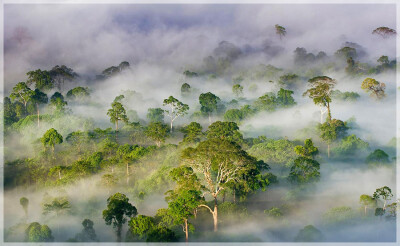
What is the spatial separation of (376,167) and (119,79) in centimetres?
8341

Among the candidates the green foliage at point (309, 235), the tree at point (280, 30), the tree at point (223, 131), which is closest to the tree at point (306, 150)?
the tree at point (223, 131)

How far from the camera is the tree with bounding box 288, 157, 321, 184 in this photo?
48562 millimetres

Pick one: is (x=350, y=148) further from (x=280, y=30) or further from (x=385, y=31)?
(x=280, y=30)

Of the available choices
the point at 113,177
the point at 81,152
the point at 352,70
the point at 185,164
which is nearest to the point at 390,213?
the point at 185,164

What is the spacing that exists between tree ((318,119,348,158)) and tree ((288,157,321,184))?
1563 centimetres

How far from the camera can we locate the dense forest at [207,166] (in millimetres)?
40375

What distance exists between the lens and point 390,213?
4306 centimetres

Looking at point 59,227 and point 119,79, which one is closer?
point 59,227

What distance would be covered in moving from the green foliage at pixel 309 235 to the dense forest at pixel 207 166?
11 centimetres

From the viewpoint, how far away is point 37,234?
40250 mm

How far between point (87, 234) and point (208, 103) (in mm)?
47899

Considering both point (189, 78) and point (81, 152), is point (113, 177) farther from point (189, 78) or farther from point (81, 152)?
point (189, 78)

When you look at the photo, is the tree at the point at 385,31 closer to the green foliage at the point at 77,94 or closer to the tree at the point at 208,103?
the tree at the point at 208,103

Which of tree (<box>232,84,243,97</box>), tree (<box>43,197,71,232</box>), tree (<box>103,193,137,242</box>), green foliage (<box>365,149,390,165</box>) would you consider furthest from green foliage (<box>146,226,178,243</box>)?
tree (<box>232,84,243,97</box>)
